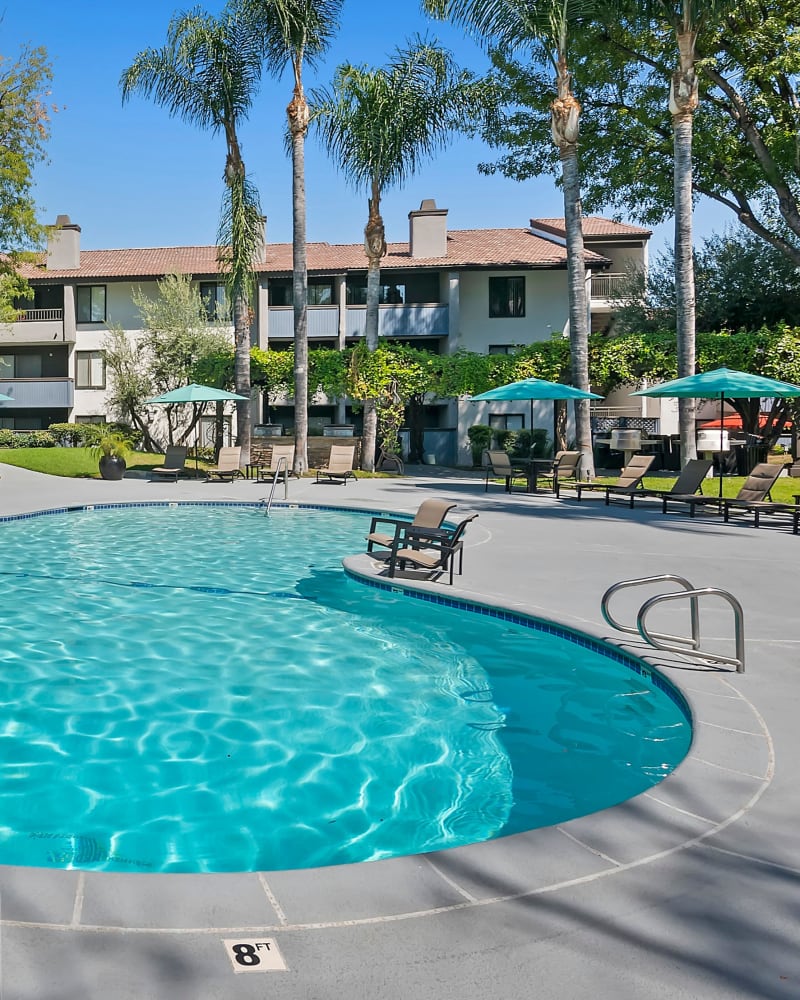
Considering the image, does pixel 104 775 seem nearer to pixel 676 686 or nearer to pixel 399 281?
pixel 676 686

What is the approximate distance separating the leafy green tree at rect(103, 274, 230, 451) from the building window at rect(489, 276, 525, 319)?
1221 centimetres

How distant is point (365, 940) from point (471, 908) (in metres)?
0.40

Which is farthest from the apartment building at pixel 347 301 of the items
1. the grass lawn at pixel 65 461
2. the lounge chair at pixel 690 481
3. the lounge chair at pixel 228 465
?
the lounge chair at pixel 690 481

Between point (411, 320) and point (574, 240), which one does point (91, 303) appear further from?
point (574, 240)

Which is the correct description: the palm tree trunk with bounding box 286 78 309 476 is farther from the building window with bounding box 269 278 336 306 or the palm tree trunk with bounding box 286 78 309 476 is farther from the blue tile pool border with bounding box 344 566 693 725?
the blue tile pool border with bounding box 344 566 693 725

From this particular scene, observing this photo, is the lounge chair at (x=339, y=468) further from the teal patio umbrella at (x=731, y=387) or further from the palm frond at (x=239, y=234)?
the teal patio umbrella at (x=731, y=387)

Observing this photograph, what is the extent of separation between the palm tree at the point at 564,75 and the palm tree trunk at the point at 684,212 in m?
2.72

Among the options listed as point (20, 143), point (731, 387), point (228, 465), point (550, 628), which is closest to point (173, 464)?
point (228, 465)

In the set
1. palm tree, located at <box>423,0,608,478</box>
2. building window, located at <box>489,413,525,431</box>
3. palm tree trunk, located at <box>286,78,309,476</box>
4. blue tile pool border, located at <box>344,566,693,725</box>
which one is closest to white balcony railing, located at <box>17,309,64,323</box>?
palm tree trunk, located at <box>286,78,309,476</box>

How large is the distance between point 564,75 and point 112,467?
17132 millimetres

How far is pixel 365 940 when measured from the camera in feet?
8.58

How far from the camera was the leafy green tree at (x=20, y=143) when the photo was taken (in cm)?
2847

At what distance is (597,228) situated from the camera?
134 ft

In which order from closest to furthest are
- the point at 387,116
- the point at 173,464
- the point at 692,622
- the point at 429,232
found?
1. the point at 692,622
2. the point at 173,464
3. the point at 387,116
4. the point at 429,232
